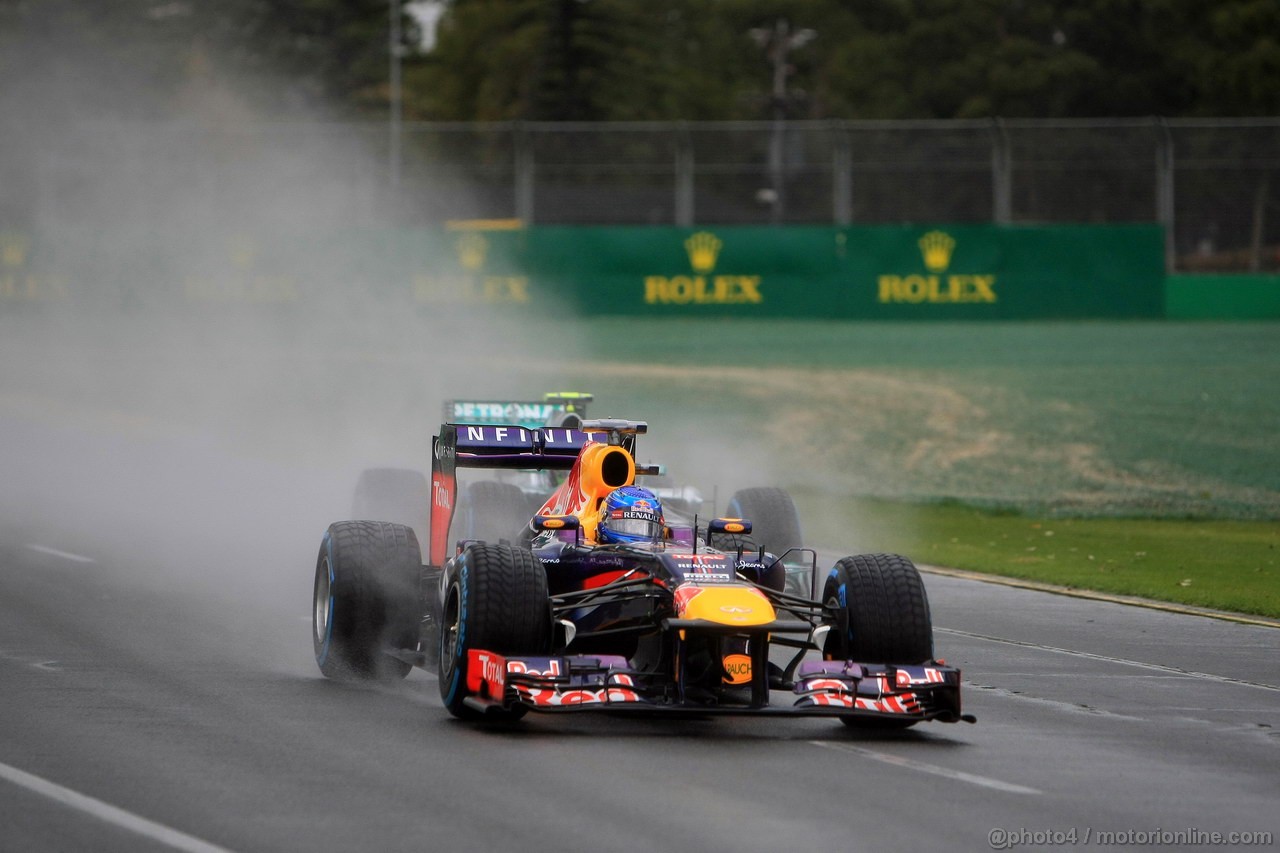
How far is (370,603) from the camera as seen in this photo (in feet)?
38.5

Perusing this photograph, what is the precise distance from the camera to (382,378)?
3581cm

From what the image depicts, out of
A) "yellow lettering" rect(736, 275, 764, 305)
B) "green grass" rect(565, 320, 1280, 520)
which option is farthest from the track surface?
"yellow lettering" rect(736, 275, 764, 305)

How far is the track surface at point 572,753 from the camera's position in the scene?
8.20 metres

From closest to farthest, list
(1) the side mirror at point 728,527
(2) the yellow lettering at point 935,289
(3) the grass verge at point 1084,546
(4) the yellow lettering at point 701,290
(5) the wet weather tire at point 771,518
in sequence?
(1) the side mirror at point 728,527, (5) the wet weather tire at point 771,518, (3) the grass verge at point 1084,546, (2) the yellow lettering at point 935,289, (4) the yellow lettering at point 701,290

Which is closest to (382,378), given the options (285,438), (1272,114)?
(285,438)

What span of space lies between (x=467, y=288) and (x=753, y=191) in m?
7.31

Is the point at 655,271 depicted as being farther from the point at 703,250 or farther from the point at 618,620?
the point at 618,620

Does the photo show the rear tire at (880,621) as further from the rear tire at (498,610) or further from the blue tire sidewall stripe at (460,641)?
the blue tire sidewall stripe at (460,641)

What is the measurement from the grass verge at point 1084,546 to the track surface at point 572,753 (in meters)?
2.16

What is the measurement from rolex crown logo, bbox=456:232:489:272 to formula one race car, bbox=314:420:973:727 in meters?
28.1

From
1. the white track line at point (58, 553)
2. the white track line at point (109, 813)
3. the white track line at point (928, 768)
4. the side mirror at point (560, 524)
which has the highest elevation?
the side mirror at point (560, 524)

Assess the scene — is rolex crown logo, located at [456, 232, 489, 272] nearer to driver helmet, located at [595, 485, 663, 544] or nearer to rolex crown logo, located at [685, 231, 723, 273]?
rolex crown logo, located at [685, 231, 723, 273]

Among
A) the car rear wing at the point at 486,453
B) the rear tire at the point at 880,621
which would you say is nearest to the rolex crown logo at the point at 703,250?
the car rear wing at the point at 486,453

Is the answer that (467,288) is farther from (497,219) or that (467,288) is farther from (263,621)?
(263,621)
